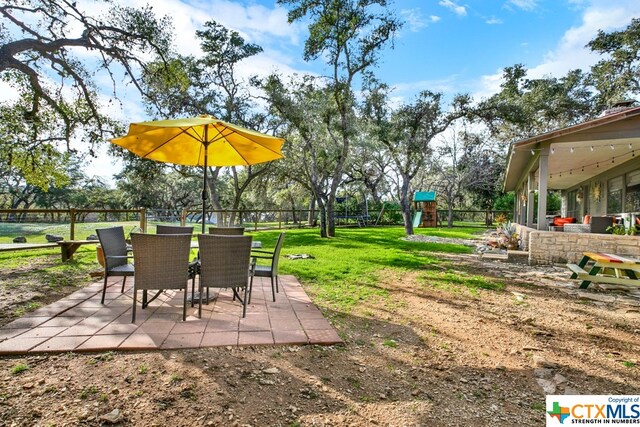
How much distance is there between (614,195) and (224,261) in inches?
519

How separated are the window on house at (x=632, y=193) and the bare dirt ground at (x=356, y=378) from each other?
7833mm

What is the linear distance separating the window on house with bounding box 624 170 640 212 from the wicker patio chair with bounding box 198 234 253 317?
428 inches

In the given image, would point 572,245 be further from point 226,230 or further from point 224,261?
point 224,261

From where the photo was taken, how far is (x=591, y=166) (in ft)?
34.3

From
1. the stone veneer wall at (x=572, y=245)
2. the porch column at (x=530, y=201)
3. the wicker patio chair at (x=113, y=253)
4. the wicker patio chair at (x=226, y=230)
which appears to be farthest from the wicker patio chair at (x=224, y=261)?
the porch column at (x=530, y=201)

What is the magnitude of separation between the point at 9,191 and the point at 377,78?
31818mm

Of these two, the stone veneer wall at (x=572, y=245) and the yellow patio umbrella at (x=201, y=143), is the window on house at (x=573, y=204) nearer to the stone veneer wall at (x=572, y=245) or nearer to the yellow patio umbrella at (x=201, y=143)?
the stone veneer wall at (x=572, y=245)

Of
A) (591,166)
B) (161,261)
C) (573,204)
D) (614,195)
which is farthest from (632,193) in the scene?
(161,261)

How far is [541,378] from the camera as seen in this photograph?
2322 millimetres

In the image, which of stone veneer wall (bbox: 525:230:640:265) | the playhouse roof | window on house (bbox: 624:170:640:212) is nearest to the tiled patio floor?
stone veneer wall (bbox: 525:230:640:265)

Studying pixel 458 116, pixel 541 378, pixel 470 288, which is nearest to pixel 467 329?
pixel 541 378

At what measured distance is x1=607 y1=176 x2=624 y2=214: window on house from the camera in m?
10.2

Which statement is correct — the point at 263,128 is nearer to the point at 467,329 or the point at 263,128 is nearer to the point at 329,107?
the point at 329,107

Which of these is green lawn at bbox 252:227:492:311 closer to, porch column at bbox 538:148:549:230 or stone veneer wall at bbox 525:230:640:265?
stone veneer wall at bbox 525:230:640:265
